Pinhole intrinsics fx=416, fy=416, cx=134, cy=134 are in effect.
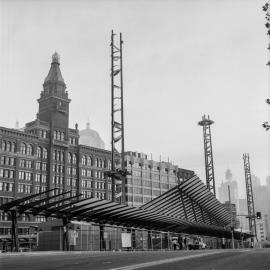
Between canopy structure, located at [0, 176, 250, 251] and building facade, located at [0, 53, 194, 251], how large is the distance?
32528 mm

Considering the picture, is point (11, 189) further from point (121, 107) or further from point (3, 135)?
point (121, 107)

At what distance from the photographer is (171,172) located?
461 ft

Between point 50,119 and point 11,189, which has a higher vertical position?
point 50,119

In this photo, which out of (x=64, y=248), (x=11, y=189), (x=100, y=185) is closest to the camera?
(x=64, y=248)

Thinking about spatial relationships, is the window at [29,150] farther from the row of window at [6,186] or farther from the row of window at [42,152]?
the row of window at [6,186]

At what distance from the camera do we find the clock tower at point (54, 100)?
99812 mm

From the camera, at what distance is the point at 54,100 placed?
101 metres

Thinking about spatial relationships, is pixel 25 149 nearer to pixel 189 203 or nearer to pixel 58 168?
pixel 58 168

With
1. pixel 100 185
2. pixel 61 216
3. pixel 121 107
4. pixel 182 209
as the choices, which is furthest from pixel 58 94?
pixel 61 216

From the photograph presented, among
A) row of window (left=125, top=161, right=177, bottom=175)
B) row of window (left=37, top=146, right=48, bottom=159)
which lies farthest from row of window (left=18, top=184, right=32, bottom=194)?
row of window (left=125, top=161, right=177, bottom=175)

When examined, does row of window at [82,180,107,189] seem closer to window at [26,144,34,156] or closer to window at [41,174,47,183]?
window at [41,174,47,183]

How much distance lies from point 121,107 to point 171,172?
295ft

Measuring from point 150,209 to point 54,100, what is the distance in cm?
6548

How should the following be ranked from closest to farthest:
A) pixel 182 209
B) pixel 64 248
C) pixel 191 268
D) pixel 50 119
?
pixel 191 268 < pixel 64 248 < pixel 182 209 < pixel 50 119
